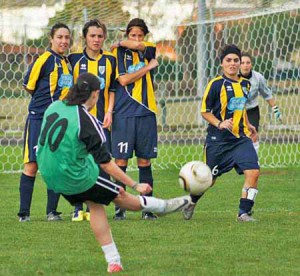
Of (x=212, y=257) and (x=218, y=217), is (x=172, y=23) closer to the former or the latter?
(x=218, y=217)

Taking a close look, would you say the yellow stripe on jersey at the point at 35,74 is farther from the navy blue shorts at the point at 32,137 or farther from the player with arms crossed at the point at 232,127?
the player with arms crossed at the point at 232,127

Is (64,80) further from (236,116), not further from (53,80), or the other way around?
(236,116)

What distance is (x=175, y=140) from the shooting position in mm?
19312

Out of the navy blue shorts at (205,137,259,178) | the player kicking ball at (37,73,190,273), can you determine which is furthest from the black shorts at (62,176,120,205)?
the navy blue shorts at (205,137,259,178)

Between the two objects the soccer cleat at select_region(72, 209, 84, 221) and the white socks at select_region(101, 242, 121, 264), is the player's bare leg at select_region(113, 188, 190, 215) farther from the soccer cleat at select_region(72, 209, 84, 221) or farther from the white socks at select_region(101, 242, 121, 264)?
the soccer cleat at select_region(72, 209, 84, 221)

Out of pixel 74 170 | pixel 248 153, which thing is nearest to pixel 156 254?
pixel 74 170

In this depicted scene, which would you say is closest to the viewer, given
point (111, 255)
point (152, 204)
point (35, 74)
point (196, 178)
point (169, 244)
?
point (111, 255)

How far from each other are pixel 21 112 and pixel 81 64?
765 cm

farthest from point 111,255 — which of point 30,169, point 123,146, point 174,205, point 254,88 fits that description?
point 254,88

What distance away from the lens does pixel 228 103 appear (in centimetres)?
994

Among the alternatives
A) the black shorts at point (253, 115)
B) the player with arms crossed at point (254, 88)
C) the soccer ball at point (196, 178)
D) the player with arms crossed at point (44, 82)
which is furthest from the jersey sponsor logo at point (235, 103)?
the black shorts at point (253, 115)

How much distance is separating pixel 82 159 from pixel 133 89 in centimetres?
344

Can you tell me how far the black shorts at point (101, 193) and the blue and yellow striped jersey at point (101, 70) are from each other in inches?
118

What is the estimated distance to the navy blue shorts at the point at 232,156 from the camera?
9.85 metres
